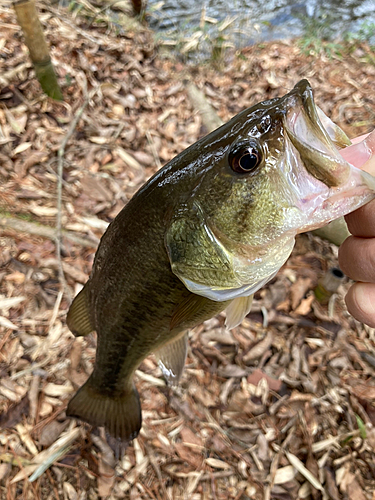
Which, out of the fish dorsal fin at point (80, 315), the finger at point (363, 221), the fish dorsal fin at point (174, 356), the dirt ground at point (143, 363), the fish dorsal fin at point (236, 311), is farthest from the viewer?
the dirt ground at point (143, 363)

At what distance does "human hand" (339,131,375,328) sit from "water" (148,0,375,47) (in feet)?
16.3

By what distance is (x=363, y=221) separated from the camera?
1.21 metres

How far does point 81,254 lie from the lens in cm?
288

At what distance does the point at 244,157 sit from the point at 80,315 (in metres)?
0.94

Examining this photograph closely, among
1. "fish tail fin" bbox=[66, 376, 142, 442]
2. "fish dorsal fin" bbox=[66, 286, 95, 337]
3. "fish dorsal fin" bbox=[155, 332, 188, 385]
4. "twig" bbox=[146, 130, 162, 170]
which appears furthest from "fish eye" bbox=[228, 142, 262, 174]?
"twig" bbox=[146, 130, 162, 170]

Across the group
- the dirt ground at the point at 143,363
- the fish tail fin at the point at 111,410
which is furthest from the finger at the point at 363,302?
the dirt ground at the point at 143,363

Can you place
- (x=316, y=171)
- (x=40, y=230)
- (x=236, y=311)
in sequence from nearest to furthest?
1. (x=316, y=171)
2. (x=236, y=311)
3. (x=40, y=230)

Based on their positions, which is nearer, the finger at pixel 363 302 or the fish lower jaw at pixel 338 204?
the fish lower jaw at pixel 338 204

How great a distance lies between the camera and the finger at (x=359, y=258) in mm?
1225

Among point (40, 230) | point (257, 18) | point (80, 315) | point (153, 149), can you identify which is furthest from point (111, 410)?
point (257, 18)

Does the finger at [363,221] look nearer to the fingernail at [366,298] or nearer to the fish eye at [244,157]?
the fingernail at [366,298]

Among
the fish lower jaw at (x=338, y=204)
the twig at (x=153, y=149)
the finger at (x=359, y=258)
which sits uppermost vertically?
the fish lower jaw at (x=338, y=204)

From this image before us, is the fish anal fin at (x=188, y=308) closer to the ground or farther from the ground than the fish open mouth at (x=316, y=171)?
closer to the ground

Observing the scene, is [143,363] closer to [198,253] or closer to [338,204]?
[198,253]
